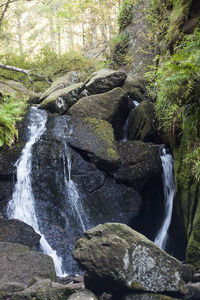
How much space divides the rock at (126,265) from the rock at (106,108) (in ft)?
21.2

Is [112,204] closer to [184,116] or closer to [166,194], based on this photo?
[166,194]

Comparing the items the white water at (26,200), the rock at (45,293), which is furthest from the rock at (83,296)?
the white water at (26,200)

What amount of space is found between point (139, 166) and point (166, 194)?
1220 millimetres

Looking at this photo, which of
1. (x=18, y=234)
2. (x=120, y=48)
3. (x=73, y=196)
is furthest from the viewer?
(x=120, y=48)

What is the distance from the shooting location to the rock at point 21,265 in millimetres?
5730

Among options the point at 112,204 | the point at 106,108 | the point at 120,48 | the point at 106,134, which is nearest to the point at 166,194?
the point at 112,204

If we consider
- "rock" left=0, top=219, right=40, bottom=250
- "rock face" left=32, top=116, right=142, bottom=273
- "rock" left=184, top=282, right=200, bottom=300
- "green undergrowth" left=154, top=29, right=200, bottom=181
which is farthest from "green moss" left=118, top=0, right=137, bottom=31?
"rock" left=184, top=282, right=200, bottom=300

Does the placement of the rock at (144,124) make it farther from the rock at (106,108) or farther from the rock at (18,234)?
the rock at (18,234)

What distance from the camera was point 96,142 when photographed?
983 centimetres

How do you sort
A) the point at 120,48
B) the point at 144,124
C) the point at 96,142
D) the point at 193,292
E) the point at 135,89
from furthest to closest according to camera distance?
1. the point at 120,48
2. the point at 135,89
3. the point at 144,124
4. the point at 96,142
5. the point at 193,292

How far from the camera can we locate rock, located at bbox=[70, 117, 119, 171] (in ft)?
31.3

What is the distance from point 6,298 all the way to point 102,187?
5.07 metres

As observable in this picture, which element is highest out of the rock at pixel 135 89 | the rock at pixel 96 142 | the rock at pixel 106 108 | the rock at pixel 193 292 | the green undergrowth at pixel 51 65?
the green undergrowth at pixel 51 65

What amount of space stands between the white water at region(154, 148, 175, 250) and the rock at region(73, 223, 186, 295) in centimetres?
371
